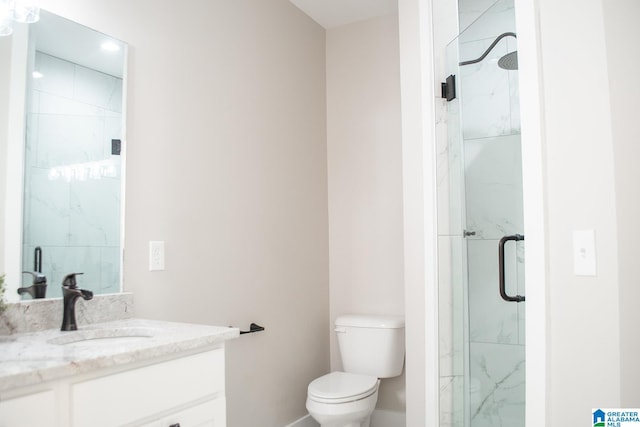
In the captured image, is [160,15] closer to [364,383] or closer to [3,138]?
[3,138]

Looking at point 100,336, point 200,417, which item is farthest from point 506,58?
point 100,336

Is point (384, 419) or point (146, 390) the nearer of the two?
point (146, 390)

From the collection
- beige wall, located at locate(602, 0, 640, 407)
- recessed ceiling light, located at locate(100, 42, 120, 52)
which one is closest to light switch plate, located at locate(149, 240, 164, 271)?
recessed ceiling light, located at locate(100, 42, 120, 52)

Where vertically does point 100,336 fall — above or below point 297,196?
below

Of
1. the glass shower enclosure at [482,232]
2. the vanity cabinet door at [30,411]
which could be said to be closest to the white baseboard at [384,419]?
the glass shower enclosure at [482,232]

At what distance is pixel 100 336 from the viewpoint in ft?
5.07

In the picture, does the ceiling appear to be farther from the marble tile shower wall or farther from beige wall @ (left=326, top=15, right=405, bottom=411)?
the marble tile shower wall

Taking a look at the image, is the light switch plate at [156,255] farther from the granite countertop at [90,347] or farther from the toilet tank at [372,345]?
the toilet tank at [372,345]

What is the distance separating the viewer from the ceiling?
301 cm

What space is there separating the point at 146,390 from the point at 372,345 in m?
Result: 1.78

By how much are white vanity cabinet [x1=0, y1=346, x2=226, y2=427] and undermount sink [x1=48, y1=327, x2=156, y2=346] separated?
191 mm

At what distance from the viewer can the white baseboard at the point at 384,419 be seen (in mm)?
2908

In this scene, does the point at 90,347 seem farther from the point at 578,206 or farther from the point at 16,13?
the point at 578,206

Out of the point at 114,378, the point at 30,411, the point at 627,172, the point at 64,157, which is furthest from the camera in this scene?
the point at 64,157
